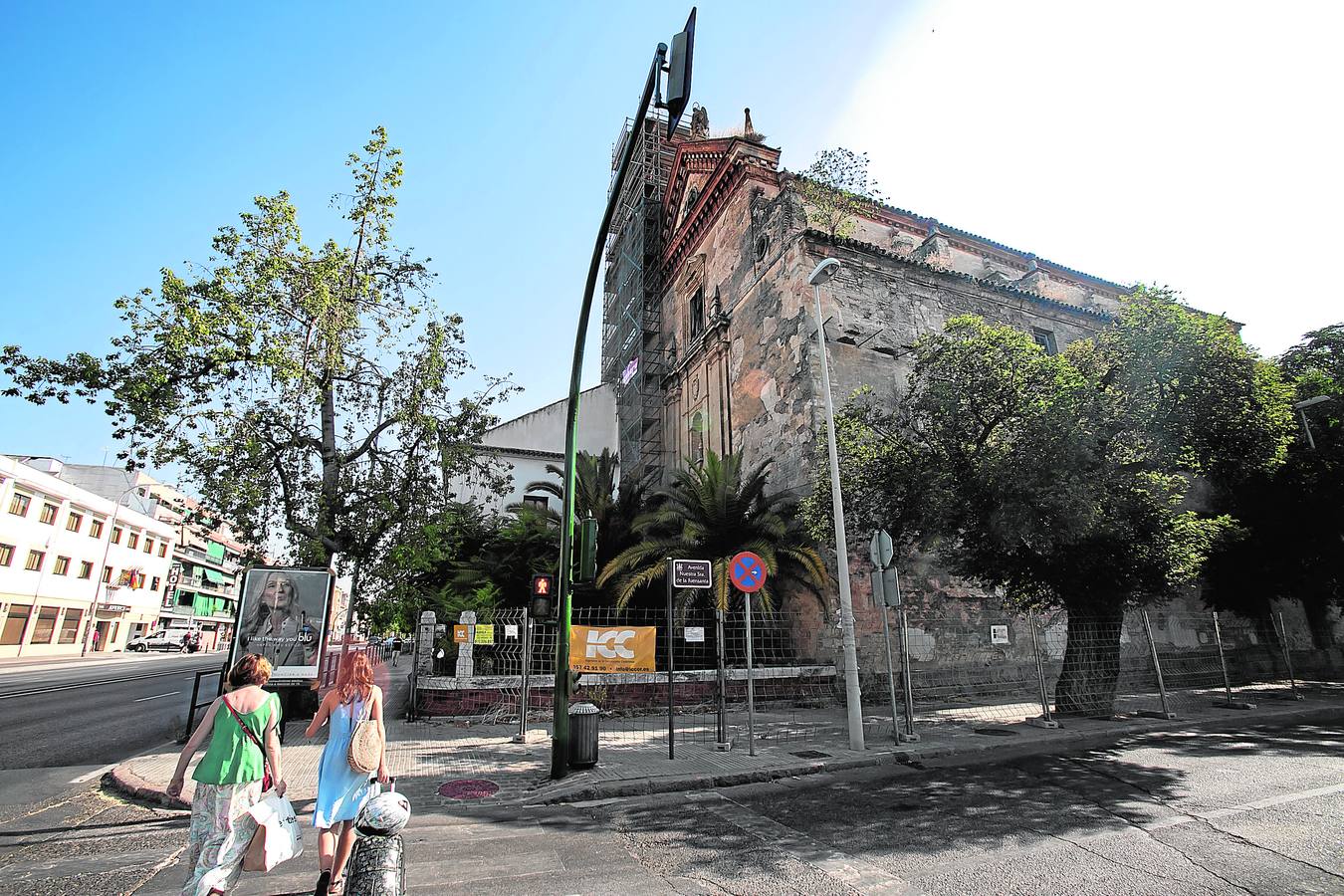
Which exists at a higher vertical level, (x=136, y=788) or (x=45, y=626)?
(x=45, y=626)

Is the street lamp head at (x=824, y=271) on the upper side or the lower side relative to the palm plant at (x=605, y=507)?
upper

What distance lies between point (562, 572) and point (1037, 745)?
292 inches

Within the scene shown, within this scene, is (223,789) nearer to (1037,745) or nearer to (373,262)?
(1037,745)

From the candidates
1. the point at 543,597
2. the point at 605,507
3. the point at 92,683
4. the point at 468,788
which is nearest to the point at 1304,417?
the point at 605,507

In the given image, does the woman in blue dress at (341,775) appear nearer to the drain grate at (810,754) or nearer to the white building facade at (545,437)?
the drain grate at (810,754)

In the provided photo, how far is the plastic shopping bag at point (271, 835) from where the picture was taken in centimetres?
337

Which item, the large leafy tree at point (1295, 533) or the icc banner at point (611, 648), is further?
the large leafy tree at point (1295, 533)

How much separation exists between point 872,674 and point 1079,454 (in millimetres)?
6452

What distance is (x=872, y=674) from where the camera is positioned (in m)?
13.5

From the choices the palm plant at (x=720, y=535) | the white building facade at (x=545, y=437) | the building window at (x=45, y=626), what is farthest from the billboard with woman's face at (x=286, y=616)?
the building window at (x=45, y=626)

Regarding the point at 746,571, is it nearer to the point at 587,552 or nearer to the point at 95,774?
the point at 587,552

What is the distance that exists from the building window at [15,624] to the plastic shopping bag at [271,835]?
41.7 meters

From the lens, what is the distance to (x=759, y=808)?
6094mm

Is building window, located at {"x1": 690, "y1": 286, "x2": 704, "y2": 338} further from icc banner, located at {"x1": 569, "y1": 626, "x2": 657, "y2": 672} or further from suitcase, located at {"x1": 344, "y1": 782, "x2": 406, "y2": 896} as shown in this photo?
suitcase, located at {"x1": 344, "y1": 782, "x2": 406, "y2": 896}
